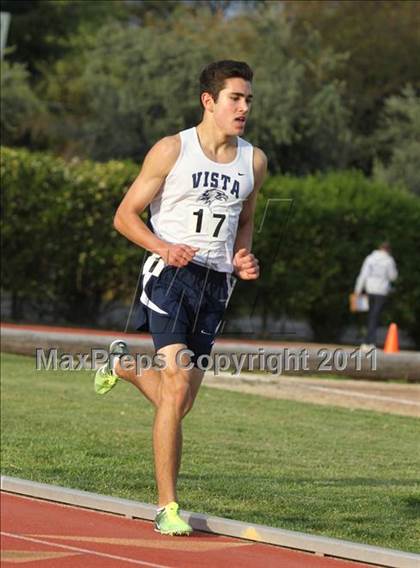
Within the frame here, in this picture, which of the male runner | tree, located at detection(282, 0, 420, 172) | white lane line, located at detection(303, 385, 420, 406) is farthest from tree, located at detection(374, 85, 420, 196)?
the male runner

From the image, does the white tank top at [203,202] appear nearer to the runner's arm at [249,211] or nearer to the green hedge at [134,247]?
the runner's arm at [249,211]

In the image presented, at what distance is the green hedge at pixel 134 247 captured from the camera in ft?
98.6

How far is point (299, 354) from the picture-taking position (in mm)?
10188

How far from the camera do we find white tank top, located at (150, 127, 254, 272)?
7.41 metres

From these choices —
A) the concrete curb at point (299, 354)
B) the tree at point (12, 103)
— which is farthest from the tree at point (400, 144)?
the concrete curb at point (299, 354)

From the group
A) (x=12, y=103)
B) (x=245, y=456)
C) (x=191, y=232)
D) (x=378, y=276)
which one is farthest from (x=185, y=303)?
(x=12, y=103)

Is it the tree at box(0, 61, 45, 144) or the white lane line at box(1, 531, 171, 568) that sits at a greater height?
the tree at box(0, 61, 45, 144)

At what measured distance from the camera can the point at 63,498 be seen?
799 centimetres

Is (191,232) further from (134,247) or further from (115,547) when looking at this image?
(134,247)

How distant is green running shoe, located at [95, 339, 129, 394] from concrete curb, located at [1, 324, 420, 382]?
1.91 m

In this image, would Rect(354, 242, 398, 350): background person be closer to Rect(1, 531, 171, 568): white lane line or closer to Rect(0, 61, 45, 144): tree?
Rect(0, 61, 45, 144): tree

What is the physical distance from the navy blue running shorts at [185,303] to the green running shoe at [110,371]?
0.71 meters

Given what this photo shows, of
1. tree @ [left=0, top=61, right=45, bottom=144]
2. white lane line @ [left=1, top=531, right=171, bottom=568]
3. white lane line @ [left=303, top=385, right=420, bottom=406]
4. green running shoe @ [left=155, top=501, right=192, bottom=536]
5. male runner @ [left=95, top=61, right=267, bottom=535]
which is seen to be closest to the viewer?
white lane line @ [left=1, top=531, right=171, bottom=568]

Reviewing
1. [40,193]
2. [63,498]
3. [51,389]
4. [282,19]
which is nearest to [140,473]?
[63,498]
